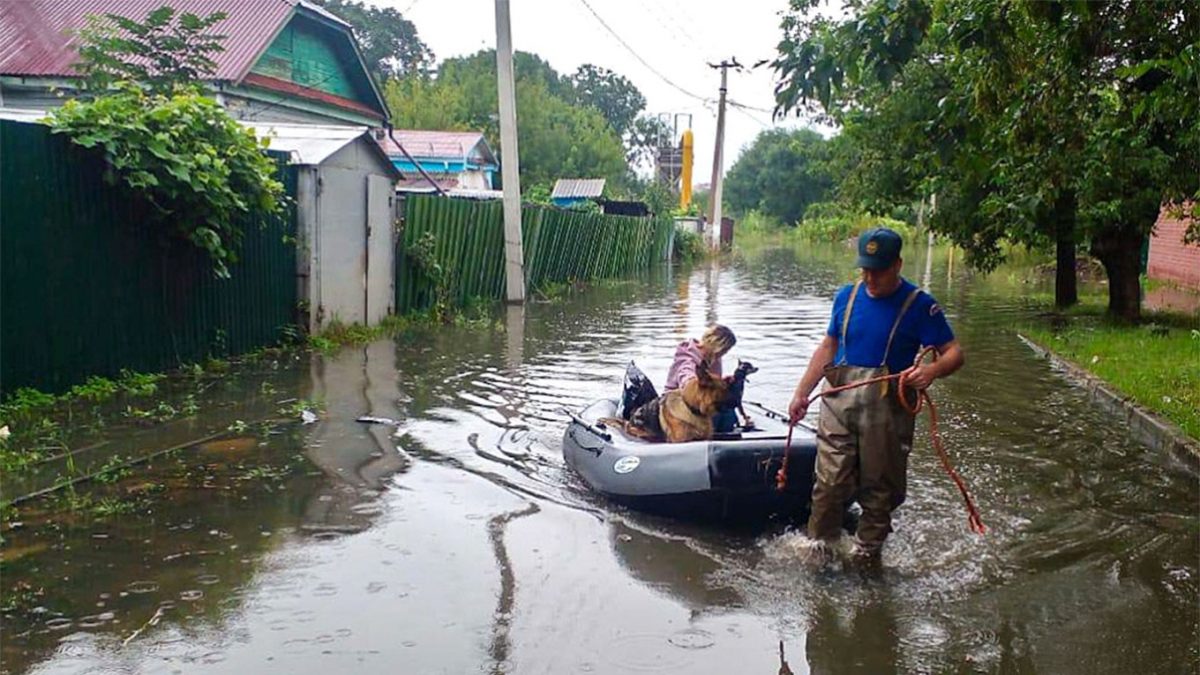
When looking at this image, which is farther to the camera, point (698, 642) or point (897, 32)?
point (897, 32)

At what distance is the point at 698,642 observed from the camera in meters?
5.04

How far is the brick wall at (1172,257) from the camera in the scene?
25.1m

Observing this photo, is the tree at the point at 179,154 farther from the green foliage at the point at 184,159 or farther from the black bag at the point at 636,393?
the black bag at the point at 636,393

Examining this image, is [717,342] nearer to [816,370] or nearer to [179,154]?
[816,370]

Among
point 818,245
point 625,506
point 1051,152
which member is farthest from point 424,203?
point 818,245

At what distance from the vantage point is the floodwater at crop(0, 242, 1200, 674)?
191 inches

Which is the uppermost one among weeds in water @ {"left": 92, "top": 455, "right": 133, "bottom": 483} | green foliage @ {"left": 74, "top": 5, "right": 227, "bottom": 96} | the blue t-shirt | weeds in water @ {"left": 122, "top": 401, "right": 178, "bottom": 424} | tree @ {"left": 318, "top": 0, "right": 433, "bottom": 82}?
tree @ {"left": 318, "top": 0, "right": 433, "bottom": 82}

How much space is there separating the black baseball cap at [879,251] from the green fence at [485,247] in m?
11.4

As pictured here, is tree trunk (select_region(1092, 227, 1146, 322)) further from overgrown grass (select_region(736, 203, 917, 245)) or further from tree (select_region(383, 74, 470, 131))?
overgrown grass (select_region(736, 203, 917, 245))

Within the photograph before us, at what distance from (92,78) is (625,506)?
761cm

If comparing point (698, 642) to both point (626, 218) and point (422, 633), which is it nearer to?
point (422, 633)

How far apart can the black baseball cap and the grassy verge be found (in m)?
4.32

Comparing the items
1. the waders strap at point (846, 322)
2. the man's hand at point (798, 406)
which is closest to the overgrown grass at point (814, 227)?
the man's hand at point (798, 406)

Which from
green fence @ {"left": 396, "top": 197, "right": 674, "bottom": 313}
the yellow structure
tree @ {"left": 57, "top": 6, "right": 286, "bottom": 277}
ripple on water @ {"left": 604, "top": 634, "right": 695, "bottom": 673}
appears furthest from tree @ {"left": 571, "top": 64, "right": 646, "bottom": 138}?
ripple on water @ {"left": 604, "top": 634, "right": 695, "bottom": 673}
